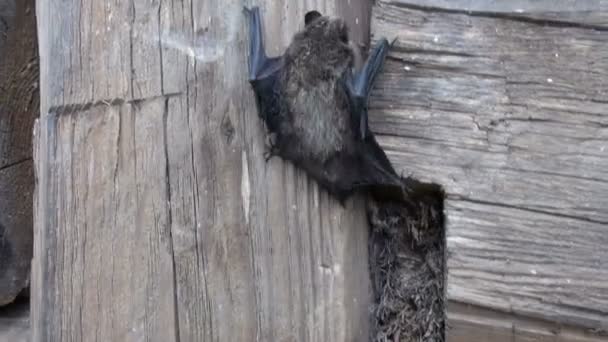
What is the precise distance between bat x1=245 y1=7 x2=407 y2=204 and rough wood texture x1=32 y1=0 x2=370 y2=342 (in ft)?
0.18

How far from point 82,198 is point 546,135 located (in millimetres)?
1242

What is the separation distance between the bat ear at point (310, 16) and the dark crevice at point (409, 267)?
1.77ft

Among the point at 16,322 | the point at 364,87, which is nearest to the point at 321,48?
the point at 364,87

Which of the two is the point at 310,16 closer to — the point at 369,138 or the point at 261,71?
the point at 261,71

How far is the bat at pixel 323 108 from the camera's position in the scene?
9.54 ft

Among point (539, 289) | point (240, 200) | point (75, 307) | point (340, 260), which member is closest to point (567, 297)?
point (539, 289)

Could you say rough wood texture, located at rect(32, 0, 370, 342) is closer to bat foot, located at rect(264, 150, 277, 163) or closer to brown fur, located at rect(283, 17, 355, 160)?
bat foot, located at rect(264, 150, 277, 163)

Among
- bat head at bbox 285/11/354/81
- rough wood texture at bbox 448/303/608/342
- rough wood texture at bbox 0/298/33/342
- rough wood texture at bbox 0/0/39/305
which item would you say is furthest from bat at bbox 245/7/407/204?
rough wood texture at bbox 0/298/33/342

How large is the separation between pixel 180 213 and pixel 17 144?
637 mm

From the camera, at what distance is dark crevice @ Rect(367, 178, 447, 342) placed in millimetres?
2936

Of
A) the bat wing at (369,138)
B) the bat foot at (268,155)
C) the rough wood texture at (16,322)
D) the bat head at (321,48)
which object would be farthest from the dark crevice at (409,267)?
the rough wood texture at (16,322)

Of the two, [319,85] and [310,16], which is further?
[319,85]

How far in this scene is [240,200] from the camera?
9.45 feet

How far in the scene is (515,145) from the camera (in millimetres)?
2830
